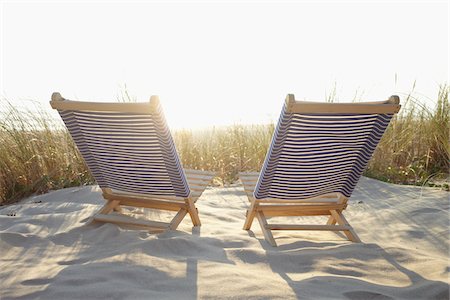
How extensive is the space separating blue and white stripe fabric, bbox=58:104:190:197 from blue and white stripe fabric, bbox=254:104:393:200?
2.26 ft

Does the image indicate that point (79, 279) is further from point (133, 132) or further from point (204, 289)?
point (133, 132)

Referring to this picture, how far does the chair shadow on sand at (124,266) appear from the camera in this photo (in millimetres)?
2117

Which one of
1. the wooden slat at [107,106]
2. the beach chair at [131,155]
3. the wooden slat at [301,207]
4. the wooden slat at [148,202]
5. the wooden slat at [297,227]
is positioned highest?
the wooden slat at [107,106]

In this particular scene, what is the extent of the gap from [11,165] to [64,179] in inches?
23.9

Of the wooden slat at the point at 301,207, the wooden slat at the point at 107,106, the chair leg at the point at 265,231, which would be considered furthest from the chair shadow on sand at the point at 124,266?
the wooden slat at the point at 107,106

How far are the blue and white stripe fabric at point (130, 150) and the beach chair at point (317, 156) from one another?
0.68m

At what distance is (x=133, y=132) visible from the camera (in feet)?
9.90

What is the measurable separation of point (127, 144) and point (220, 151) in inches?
145

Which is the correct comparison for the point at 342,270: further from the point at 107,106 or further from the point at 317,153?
the point at 107,106

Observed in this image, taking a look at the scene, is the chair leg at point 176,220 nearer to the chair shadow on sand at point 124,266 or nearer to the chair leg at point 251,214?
the chair shadow on sand at point 124,266

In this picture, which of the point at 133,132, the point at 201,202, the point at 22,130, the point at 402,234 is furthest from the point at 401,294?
the point at 22,130

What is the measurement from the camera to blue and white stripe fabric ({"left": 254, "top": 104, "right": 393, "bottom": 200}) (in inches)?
110

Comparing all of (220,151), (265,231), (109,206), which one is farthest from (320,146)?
(220,151)

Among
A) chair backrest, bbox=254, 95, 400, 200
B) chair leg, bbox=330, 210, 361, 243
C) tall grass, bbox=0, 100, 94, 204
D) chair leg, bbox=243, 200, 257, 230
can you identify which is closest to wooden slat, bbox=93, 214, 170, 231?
chair leg, bbox=243, 200, 257, 230
